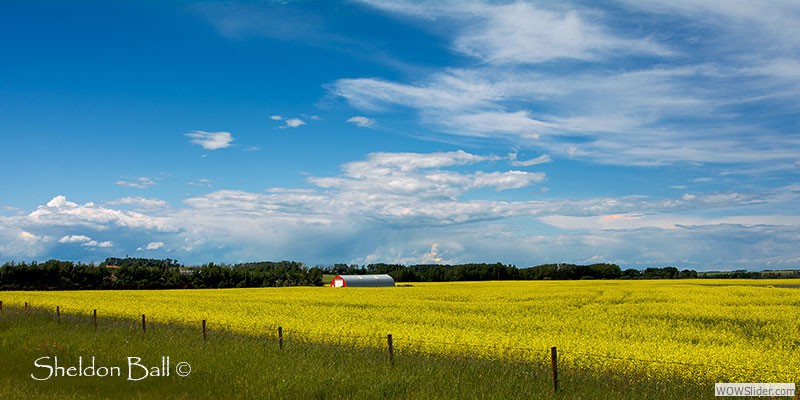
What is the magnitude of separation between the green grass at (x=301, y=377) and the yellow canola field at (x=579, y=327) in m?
0.96

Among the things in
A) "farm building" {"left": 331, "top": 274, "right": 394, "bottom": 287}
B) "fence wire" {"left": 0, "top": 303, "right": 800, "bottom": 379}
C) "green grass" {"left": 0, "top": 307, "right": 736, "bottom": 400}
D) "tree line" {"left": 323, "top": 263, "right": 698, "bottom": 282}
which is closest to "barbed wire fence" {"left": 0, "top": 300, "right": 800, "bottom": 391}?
"fence wire" {"left": 0, "top": 303, "right": 800, "bottom": 379}

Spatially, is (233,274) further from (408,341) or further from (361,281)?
(408,341)

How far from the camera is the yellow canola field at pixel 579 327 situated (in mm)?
17750

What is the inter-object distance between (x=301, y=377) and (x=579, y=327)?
54.4ft

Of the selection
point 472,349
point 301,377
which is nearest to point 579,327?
point 472,349

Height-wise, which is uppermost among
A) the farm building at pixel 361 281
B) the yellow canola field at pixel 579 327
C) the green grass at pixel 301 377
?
the green grass at pixel 301 377

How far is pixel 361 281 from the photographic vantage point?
303 ft

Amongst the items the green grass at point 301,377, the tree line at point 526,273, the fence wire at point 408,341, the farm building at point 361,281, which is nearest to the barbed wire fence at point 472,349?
the fence wire at point 408,341

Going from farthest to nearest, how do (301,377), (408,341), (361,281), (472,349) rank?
(361,281) < (408,341) < (472,349) < (301,377)

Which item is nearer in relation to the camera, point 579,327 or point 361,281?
point 579,327

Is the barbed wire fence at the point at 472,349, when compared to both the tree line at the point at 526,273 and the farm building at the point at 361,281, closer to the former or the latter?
the farm building at the point at 361,281

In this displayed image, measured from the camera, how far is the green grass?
13352mm

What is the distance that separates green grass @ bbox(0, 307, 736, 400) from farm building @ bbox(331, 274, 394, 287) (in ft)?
234

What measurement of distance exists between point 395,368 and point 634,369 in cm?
624
